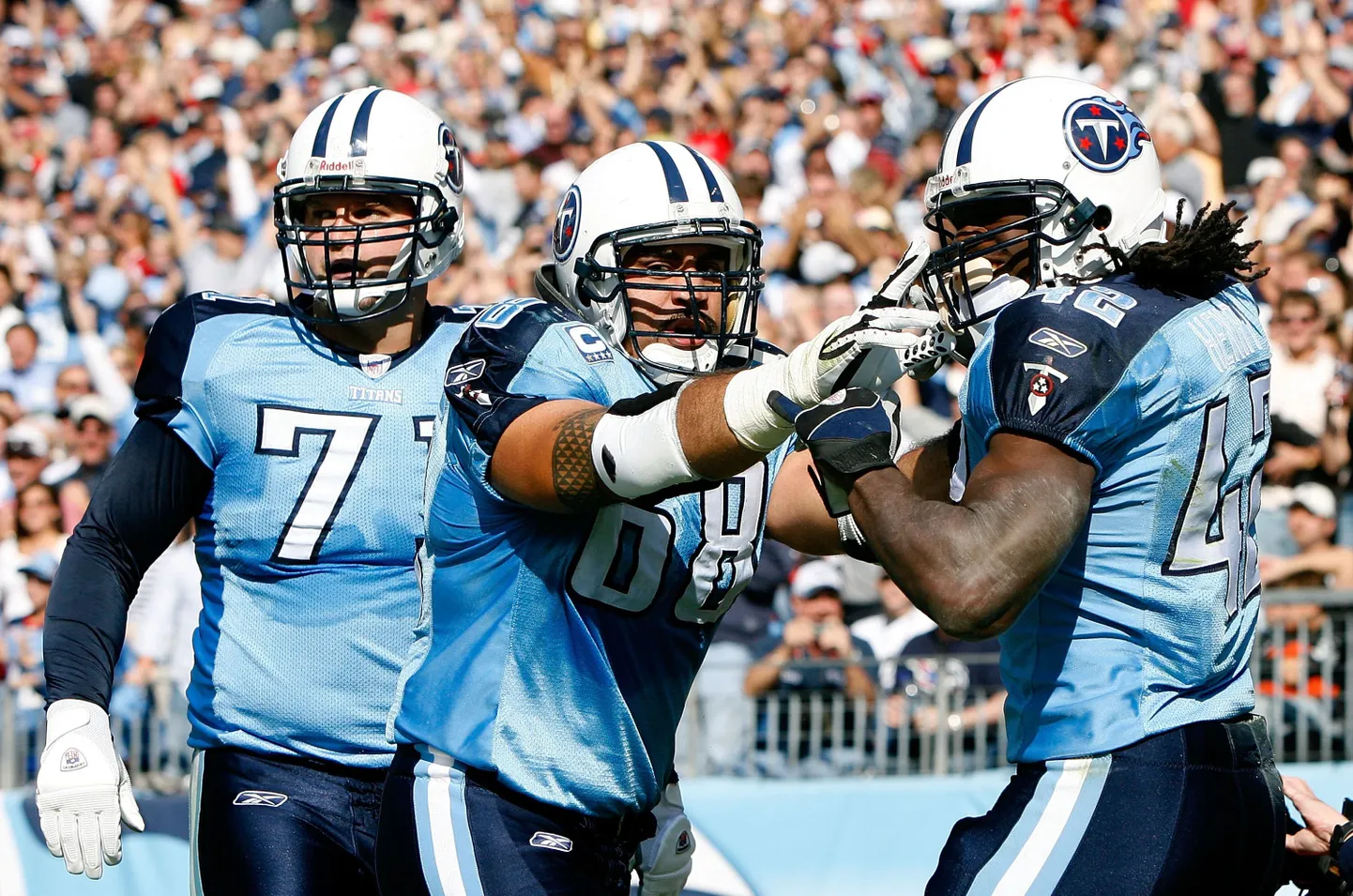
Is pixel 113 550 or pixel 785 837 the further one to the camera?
pixel 785 837

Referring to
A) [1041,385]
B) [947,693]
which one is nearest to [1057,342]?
[1041,385]

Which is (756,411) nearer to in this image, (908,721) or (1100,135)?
(1100,135)

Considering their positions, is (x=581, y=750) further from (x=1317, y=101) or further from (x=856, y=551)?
(x=1317, y=101)

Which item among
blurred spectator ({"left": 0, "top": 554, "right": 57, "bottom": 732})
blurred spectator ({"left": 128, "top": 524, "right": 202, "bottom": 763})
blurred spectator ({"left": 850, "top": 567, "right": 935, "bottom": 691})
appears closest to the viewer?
blurred spectator ({"left": 850, "top": 567, "right": 935, "bottom": 691})

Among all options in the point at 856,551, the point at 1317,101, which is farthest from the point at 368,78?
the point at 856,551

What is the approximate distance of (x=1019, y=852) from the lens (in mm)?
2840

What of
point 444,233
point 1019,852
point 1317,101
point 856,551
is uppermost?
point 1317,101

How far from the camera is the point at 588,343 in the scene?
3.17 meters

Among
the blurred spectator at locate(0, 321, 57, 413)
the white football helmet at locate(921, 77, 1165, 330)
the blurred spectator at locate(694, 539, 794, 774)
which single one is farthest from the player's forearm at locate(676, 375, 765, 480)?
the blurred spectator at locate(0, 321, 57, 413)

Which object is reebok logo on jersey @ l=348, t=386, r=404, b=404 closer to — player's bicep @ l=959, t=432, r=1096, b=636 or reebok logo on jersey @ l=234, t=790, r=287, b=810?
reebok logo on jersey @ l=234, t=790, r=287, b=810

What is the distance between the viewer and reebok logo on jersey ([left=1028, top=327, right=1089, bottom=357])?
2.73m

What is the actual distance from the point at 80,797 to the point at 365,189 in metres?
1.46

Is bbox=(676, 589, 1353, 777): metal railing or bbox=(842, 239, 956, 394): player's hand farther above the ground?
bbox=(842, 239, 956, 394): player's hand

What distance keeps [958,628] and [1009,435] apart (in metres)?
0.34
